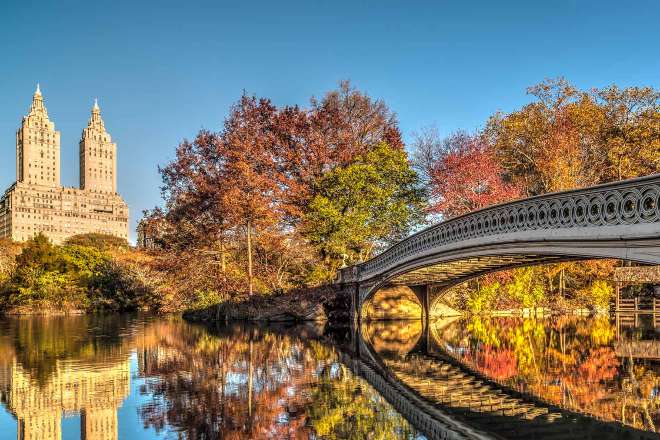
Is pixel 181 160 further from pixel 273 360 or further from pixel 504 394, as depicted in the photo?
pixel 504 394

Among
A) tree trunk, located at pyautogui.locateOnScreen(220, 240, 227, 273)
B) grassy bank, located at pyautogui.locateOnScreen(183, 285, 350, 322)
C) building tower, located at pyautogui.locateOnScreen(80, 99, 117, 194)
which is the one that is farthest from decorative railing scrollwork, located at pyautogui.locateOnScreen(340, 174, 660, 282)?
building tower, located at pyautogui.locateOnScreen(80, 99, 117, 194)

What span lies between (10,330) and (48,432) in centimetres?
2016

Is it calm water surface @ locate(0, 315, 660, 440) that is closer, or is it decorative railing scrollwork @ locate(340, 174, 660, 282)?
calm water surface @ locate(0, 315, 660, 440)

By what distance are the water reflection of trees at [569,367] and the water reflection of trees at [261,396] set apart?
2778 millimetres

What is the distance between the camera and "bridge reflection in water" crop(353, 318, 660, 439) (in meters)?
7.29

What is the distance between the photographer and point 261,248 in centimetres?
2898

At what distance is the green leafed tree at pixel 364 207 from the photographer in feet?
88.7

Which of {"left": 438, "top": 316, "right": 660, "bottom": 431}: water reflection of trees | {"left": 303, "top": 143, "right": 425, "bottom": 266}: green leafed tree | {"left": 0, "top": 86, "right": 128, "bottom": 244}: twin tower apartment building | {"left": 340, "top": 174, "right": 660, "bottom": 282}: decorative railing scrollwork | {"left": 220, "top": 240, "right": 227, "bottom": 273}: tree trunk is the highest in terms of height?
{"left": 0, "top": 86, "right": 128, "bottom": 244}: twin tower apartment building

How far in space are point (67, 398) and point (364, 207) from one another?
1931 cm

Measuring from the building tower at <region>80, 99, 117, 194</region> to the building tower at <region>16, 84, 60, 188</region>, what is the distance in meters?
7.31

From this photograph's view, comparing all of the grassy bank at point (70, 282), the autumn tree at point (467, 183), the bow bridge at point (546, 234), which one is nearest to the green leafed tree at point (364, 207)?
the autumn tree at point (467, 183)

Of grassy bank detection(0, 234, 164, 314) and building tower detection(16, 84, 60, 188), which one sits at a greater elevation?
building tower detection(16, 84, 60, 188)

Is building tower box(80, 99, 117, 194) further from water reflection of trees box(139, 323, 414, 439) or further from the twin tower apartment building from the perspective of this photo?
water reflection of trees box(139, 323, 414, 439)

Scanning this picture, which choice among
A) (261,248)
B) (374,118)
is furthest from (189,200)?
(374,118)
